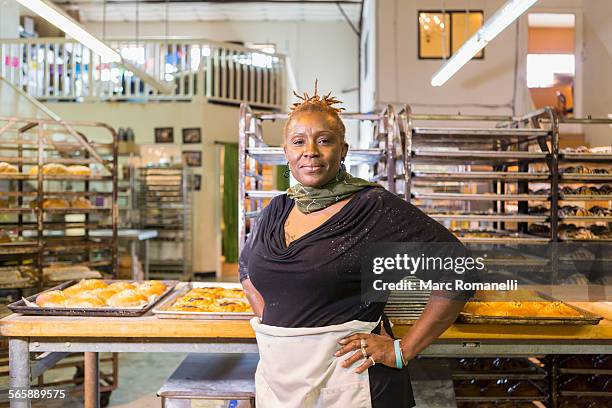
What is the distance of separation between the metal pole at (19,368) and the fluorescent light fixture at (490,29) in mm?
3947

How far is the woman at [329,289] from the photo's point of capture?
1.78 metres

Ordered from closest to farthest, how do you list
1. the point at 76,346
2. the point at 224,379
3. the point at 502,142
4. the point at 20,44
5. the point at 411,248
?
the point at 411,248 → the point at 76,346 → the point at 224,379 → the point at 502,142 → the point at 20,44

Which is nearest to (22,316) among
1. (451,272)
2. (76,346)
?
(76,346)

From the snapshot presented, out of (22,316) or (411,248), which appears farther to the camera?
(22,316)

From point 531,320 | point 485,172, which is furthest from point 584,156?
point 531,320

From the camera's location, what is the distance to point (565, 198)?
4.75 m

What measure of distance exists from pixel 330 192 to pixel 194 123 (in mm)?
9340

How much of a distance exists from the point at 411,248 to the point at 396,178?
116 inches

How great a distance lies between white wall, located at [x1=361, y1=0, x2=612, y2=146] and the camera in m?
9.52

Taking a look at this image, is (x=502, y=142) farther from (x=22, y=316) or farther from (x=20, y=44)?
(x=20, y=44)

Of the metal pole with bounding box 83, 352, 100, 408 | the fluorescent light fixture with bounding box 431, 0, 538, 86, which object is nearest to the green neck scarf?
the metal pole with bounding box 83, 352, 100, 408

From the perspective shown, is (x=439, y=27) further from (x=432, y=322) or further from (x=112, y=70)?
(x=432, y=322)

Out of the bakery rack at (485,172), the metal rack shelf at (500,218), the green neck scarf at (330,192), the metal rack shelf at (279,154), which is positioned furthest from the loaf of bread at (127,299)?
the metal rack shelf at (500,218)

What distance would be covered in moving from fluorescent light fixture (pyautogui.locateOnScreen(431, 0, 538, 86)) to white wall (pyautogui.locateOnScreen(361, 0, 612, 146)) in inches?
111
